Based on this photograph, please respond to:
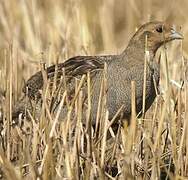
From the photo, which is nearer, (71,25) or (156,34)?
(156,34)

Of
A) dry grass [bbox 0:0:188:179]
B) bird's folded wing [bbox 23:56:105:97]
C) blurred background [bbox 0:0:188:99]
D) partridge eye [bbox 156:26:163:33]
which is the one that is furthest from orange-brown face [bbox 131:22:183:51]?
blurred background [bbox 0:0:188:99]

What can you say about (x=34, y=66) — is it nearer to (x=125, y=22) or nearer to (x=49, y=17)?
(x=49, y=17)

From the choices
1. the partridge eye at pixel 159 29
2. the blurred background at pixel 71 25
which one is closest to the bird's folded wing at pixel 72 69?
the partridge eye at pixel 159 29

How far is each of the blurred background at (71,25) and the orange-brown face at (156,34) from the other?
1088 millimetres

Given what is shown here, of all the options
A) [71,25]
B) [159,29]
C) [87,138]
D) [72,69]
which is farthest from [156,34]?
[71,25]

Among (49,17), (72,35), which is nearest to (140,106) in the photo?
(72,35)

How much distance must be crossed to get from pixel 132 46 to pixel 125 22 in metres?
4.06

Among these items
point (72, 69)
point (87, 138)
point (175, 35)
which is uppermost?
point (175, 35)

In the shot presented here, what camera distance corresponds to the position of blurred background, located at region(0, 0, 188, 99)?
7.11 m

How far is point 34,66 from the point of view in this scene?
6.83 m

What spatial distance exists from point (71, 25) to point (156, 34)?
2.52 metres

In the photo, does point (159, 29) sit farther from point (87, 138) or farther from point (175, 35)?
point (87, 138)

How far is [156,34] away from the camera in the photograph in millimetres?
5574

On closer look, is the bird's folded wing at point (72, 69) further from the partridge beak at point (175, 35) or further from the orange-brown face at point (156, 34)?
the partridge beak at point (175, 35)
